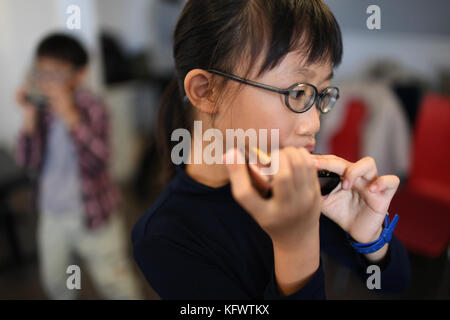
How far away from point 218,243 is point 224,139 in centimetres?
17

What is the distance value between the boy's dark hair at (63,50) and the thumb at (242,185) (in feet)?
2.96

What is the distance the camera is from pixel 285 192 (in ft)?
1.05

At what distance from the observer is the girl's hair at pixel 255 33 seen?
15.4 inches

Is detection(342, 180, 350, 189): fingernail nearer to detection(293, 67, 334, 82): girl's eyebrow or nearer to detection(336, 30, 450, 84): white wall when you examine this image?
detection(293, 67, 334, 82): girl's eyebrow

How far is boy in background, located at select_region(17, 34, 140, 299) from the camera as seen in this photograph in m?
1.19

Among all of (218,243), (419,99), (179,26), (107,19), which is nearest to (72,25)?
(179,26)

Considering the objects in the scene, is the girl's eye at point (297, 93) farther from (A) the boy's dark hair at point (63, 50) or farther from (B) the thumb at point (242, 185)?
(A) the boy's dark hair at point (63, 50)

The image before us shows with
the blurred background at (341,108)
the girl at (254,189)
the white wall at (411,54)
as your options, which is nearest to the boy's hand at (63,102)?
the blurred background at (341,108)

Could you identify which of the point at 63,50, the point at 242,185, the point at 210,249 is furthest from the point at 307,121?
the point at 63,50

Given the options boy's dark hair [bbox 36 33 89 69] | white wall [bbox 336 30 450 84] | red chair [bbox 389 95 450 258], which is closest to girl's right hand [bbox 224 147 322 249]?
boy's dark hair [bbox 36 33 89 69]

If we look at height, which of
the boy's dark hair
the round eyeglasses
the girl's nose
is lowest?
the girl's nose

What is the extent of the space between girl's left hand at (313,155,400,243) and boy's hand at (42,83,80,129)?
984mm

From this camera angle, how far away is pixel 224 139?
0.47 m
